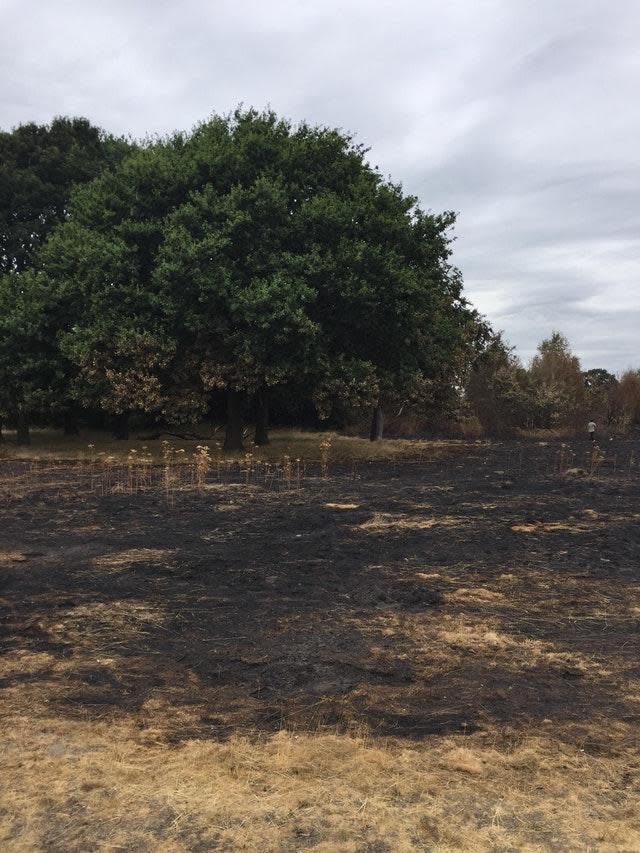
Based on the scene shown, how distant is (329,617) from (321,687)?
154cm

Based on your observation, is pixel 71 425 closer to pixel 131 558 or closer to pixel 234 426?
pixel 234 426

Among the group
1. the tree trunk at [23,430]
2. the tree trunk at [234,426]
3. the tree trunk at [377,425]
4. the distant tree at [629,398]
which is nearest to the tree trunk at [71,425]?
the tree trunk at [23,430]

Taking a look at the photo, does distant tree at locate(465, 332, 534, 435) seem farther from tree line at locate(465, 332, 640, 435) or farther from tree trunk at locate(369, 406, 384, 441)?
tree trunk at locate(369, 406, 384, 441)

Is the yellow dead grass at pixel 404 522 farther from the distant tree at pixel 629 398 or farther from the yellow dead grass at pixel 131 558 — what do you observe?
the distant tree at pixel 629 398

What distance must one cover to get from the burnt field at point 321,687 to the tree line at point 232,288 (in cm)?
1210

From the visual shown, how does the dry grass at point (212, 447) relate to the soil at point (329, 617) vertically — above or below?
above

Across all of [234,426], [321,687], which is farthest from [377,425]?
[321,687]

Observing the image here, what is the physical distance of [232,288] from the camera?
2077 cm

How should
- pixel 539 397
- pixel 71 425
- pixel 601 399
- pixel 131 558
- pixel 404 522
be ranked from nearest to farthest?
1. pixel 131 558
2. pixel 404 522
3. pixel 71 425
4. pixel 539 397
5. pixel 601 399

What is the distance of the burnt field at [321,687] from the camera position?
3137mm

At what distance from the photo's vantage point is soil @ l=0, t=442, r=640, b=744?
431 centimetres

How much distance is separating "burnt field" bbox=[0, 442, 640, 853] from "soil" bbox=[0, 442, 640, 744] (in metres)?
0.03

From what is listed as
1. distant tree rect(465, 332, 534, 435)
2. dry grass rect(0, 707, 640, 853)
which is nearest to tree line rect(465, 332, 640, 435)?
distant tree rect(465, 332, 534, 435)

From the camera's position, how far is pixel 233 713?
4266mm
